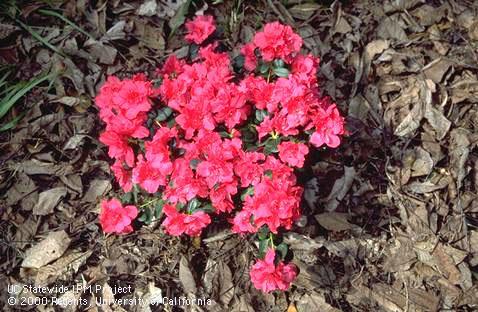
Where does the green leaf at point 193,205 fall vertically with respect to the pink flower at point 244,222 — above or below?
above

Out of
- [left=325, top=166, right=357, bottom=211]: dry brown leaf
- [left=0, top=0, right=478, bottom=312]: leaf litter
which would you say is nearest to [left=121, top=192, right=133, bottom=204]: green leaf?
[left=0, top=0, right=478, bottom=312]: leaf litter

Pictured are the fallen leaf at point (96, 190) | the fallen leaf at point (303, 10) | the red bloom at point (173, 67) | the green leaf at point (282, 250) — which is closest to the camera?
the green leaf at point (282, 250)

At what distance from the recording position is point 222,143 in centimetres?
204

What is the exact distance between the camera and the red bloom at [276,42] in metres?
2.23

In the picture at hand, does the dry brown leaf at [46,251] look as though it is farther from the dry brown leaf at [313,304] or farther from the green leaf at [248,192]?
the dry brown leaf at [313,304]

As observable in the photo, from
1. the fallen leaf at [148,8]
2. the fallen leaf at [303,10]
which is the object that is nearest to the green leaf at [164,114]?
the fallen leaf at [148,8]

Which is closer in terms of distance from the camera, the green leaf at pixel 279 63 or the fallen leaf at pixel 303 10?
the green leaf at pixel 279 63

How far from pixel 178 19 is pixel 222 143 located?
1.31m

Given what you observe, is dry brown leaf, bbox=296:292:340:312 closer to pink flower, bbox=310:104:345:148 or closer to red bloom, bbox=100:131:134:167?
pink flower, bbox=310:104:345:148

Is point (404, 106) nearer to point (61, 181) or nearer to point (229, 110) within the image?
point (229, 110)

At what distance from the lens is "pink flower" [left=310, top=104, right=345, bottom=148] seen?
2.06 meters

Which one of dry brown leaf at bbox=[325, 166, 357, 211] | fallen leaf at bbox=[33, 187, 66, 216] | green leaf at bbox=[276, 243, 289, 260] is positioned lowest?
fallen leaf at bbox=[33, 187, 66, 216]

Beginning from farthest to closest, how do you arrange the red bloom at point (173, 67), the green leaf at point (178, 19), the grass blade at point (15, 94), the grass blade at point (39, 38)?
1. the green leaf at point (178, 19)
2. the grass blade at point (39, 38)
3. the grass blade at point (15, 94)
4. the red bloom at point (173, 67)

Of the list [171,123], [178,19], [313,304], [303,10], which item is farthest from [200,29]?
[313,304]
